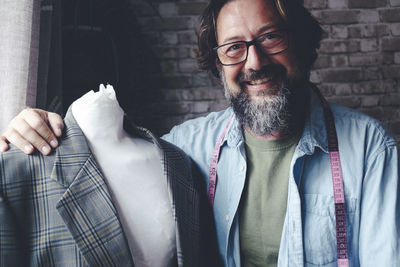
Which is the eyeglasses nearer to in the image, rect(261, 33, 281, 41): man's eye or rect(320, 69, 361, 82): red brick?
rect(261, 33, 281, 41): man's eye

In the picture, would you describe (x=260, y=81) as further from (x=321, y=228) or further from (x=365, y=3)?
(x=365, y=3)

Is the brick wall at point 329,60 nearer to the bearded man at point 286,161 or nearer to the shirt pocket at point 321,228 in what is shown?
the bearded man at point 286,161

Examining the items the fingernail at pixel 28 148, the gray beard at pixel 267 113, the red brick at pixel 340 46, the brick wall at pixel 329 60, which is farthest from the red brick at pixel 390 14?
the fingernail at pixel 28 148

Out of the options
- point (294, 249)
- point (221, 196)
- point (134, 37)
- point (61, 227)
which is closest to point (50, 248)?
point (61, 227)

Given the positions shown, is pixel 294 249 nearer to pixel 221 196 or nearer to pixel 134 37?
pixel 221 196

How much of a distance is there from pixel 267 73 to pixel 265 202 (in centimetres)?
47

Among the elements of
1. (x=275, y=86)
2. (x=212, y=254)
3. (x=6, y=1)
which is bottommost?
(x=212, y=254)

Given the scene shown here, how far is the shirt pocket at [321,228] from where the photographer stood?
1038 millimetres

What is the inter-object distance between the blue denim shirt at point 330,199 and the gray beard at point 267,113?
0.09 metres

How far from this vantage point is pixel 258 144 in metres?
1.20

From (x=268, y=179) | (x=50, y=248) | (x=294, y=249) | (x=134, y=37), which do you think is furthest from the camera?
(x=134, y=37)

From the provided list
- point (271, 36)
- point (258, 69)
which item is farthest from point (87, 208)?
point (271, 36)

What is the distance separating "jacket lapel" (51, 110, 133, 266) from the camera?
71cm

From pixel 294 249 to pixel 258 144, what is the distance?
39cm
